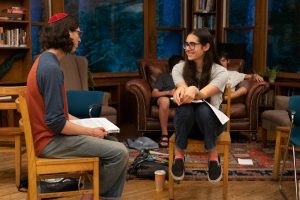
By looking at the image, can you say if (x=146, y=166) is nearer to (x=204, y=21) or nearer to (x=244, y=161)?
(x=244, y=161)

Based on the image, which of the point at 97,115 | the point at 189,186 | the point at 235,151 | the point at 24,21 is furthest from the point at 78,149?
the point at 24,21

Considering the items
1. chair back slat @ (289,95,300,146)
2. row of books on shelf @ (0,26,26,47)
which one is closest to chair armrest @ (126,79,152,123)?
row of books on shelf @ (0,26,26,47)

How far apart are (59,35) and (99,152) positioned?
2.29ft

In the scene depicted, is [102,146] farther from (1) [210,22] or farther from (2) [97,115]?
(1) [210,22]

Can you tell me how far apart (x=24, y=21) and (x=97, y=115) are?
2.38m

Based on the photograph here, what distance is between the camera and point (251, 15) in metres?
6.39

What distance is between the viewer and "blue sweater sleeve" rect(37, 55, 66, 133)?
226 centimetres

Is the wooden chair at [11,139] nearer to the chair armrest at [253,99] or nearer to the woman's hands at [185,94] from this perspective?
the woman's hands at [185,94]

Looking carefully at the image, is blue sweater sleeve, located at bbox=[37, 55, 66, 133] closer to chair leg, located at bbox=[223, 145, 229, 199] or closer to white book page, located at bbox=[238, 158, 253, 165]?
chair leg, located at bbox=[223, 145, 229, 199]

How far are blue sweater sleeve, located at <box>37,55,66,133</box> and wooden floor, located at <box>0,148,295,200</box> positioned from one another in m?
1.06

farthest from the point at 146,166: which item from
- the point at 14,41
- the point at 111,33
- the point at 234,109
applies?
the point at 111,33

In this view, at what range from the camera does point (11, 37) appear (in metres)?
5.00

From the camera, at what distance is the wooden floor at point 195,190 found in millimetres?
3201

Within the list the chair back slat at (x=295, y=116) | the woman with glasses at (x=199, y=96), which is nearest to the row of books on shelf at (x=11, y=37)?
the woman with glasses at (x=199, y=96)
